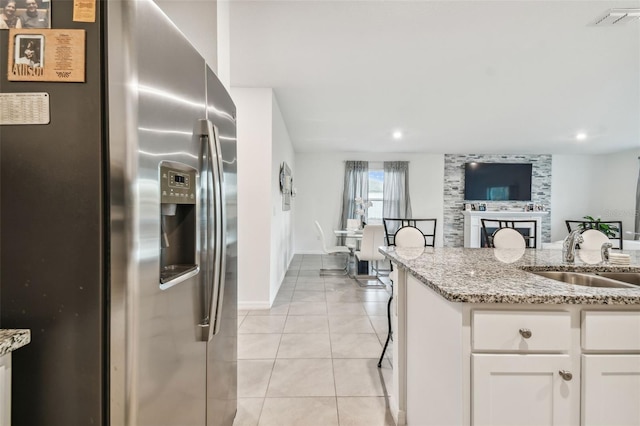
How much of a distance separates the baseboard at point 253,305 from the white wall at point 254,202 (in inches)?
0.9

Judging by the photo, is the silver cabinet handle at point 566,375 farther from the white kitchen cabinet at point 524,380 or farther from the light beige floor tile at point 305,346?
the light beige floor tile at point 305,346

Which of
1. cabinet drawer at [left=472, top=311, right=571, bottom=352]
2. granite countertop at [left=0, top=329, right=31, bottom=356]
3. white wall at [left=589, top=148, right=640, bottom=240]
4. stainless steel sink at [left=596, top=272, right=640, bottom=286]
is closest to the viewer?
granite countertop at [left=0, top=329, right=31, bottom=356]

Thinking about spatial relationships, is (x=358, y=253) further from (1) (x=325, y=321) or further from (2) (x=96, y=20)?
(2) (x=96, y=20)

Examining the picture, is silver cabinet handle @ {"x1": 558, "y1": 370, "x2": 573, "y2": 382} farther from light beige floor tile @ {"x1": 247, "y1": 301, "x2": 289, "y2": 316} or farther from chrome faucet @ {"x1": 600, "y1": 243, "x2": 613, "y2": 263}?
light beige floor tile @ {"x1": 247, "y1": 301, "x2": 289, "y2": 316}

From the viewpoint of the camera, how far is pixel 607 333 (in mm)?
979

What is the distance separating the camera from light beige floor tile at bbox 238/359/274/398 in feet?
6.50

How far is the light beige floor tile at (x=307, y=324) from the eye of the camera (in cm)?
294

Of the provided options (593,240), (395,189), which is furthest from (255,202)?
(395,189)

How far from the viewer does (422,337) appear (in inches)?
53.4

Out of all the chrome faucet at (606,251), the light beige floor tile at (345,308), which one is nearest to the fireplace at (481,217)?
the light beige floor tile at (345,308)

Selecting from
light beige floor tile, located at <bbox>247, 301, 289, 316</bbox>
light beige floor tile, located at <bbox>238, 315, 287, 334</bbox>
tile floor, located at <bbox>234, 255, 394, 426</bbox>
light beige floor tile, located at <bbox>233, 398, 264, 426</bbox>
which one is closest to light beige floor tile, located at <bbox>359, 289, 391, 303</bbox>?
tile floor, located at <bbox>234, 255, 394, 426</bbox>

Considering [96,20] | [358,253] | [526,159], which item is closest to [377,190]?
[358,253]

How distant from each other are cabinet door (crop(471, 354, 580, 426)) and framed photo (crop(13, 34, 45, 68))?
4.82ft

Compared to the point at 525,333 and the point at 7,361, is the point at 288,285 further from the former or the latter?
the point at 7,361
